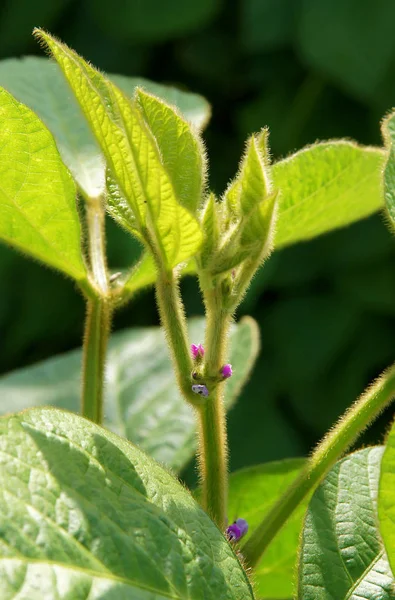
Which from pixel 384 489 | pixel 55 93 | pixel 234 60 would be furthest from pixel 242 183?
pixel 234 60

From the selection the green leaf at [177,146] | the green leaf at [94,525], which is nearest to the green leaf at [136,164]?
the green leaf at [177,146]

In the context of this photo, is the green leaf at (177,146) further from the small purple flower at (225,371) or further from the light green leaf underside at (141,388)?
the light green leaf underside at (141,388)

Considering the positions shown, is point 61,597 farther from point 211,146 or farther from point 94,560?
point 211,146

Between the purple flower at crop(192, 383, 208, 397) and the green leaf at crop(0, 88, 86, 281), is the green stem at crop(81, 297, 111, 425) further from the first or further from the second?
the purple flower at crop(192, 383, 208, 397)

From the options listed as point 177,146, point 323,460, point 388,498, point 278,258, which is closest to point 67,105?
point 177,146

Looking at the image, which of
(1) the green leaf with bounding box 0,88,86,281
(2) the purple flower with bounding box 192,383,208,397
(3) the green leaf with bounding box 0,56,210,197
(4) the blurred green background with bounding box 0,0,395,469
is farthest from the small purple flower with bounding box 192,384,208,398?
(4) the blurred green background with bounding box 0,0,395,469

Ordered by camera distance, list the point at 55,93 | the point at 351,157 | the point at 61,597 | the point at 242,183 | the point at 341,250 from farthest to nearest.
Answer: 1. the point at 341,250
2. the point at 55,93
3. the point at 351,157
4. the point at 242,183
5. the point at 61,597
